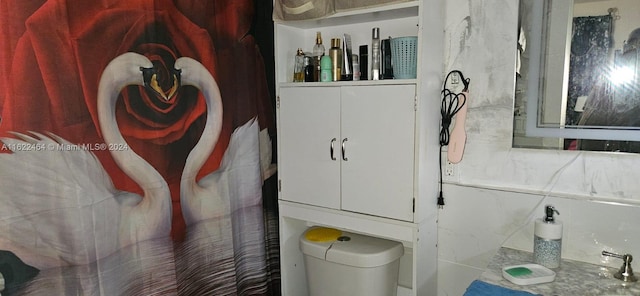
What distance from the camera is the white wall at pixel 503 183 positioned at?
5.08 feet

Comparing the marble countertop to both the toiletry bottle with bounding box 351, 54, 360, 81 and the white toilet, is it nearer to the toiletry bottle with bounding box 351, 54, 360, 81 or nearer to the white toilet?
the white toilet

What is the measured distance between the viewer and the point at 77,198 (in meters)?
1.38

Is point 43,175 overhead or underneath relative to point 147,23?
underneath

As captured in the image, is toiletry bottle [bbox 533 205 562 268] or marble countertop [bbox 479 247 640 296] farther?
toiletry bottle [bbox 533 205 562 268]

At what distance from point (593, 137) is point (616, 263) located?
48 centimetres

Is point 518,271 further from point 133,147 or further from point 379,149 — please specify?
point 133,147

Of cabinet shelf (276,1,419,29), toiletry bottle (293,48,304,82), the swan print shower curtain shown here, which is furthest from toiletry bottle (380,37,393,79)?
the swan print shower curtain

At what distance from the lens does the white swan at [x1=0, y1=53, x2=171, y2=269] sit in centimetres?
125

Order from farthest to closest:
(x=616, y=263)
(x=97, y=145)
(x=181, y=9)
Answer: (x=181, y=9)
(x=616, y=263)
(x=97, y=145)

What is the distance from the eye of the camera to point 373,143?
5.81ft

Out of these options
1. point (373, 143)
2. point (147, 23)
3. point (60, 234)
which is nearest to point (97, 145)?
point (60, 234)

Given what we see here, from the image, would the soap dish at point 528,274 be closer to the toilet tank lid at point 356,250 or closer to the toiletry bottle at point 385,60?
the toilet tank lid at point 356,250

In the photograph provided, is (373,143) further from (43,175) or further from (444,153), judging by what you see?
(43,175)

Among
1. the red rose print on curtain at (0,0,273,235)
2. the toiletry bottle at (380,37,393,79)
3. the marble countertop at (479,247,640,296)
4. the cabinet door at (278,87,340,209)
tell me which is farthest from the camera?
the cabinet door at (278,87,340,209)
